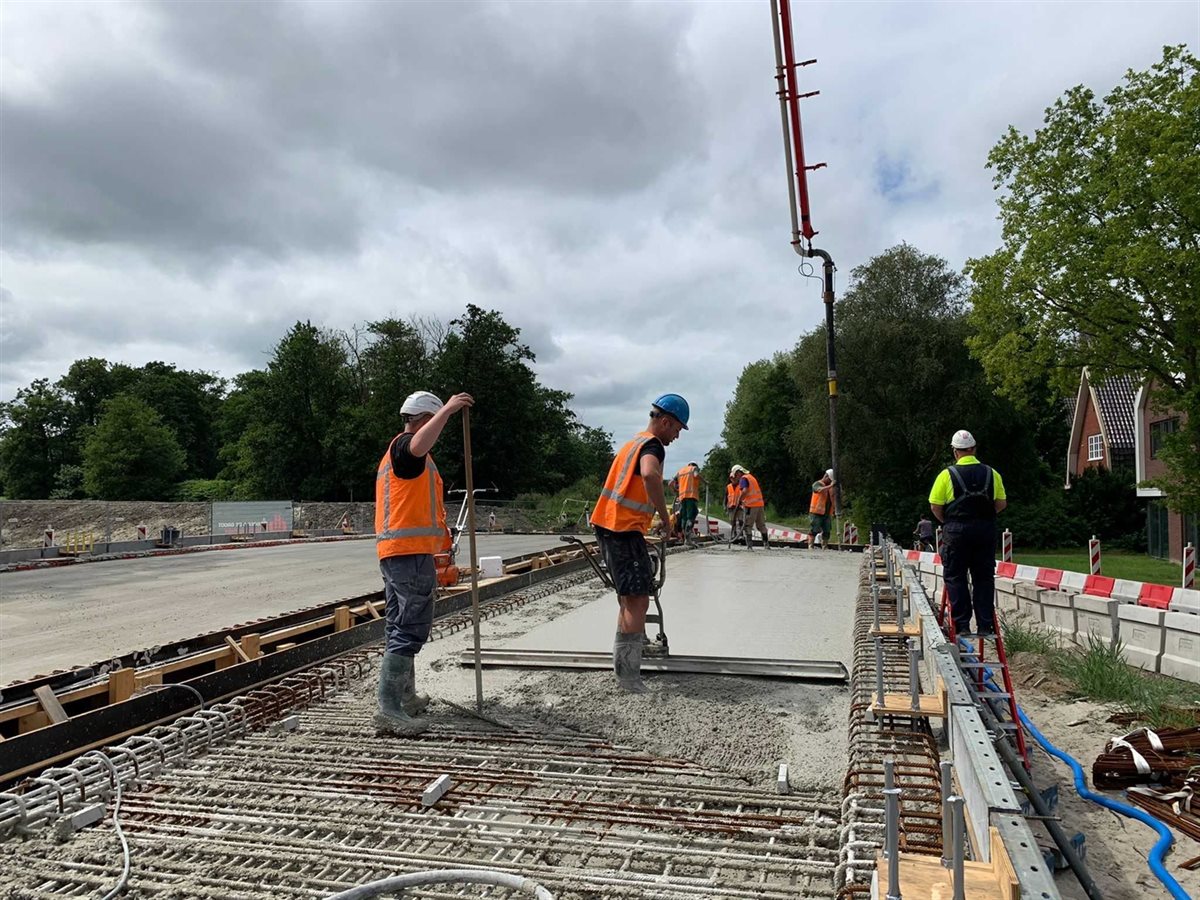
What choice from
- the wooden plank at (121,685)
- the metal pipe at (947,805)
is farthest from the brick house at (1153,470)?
the wooden plank at (121,685)

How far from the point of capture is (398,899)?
2.62 m

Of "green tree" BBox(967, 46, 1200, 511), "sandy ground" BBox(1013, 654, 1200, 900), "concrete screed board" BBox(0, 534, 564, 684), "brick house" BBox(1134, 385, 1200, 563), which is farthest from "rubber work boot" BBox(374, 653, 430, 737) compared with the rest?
"brick house" BBox(1134, 385, 1200, 563)

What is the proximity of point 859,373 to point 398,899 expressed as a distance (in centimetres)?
3555

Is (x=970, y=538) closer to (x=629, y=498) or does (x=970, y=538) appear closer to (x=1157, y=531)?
(x=629, y=498)

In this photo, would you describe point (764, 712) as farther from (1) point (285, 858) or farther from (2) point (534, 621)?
(2) point (534, 621)

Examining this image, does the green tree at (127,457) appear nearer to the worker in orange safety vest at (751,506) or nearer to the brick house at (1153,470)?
the worker in orange safety vest at (751,506)

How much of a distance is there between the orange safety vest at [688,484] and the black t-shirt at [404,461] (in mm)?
11330

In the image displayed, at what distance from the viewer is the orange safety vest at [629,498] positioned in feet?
16.0

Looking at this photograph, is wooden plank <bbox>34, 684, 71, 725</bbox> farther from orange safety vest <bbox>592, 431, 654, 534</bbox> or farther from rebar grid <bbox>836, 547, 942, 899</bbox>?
rebar grid <bbox>836, 547, 942, 899</bbox>

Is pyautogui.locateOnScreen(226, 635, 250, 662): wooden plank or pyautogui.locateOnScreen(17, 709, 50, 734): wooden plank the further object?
pyautogui.locateOnScreen(226, 635, 250, 662): wooden plank

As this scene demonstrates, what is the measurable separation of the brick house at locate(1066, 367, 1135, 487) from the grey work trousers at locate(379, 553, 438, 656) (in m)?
34.2

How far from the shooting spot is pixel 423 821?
10.1ft

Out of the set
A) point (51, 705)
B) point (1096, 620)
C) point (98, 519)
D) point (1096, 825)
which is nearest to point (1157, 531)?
point (1096, 620)

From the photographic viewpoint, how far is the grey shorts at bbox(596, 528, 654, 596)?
15.9ft
